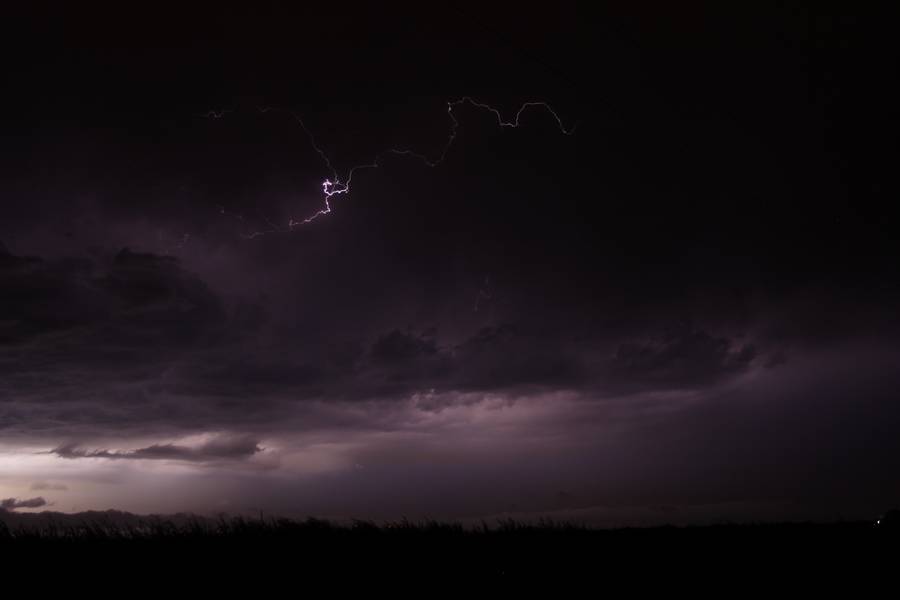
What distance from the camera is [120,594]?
11.0 m

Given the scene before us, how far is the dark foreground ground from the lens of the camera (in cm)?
1223

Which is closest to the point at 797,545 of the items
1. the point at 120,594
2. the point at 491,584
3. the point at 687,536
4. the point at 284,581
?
the point at 687,536

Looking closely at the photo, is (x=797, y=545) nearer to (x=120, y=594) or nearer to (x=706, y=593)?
(x=706, y=593)

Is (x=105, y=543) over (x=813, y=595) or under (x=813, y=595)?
over

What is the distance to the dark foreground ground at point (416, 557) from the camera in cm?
1223

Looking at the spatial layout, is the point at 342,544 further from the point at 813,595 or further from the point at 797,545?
the point at 797,545

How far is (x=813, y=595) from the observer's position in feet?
41.8

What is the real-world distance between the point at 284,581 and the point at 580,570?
18.6 feet

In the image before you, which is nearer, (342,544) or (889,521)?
(342,544)

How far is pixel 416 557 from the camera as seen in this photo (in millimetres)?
13922

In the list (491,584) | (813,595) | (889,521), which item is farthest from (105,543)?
(889,521)

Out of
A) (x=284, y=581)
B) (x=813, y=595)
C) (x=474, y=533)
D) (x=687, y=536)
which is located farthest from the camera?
(x=687, y=536)

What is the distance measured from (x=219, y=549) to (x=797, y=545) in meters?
14.6

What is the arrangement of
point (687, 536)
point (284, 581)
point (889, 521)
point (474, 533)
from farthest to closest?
point (687, 536) → point (889, 521) → point (474, 533) → point (284, 581)
